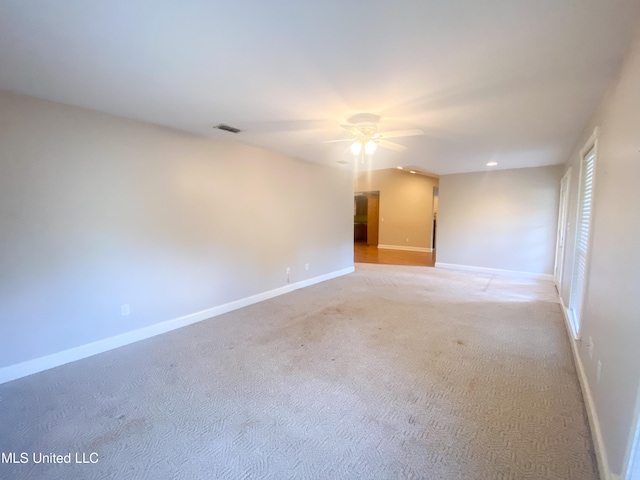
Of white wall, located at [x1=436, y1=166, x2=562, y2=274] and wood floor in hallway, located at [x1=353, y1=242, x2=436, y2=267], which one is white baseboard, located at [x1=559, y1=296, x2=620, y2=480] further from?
wood floor in hallway, located at [x1=353, y1=242, x2=436, y2=267]

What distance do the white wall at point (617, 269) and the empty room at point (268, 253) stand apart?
1.0 inches

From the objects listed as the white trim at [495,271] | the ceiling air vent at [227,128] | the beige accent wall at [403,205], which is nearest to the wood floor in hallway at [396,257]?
the white trim at [495,271]

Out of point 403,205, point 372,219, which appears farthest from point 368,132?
point 372,219

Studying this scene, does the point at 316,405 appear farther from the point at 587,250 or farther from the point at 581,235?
the point at 581,235

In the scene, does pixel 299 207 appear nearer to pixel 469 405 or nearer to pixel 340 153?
pixel 340 153

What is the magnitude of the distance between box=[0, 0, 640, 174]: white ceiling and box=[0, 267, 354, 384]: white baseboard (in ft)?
7.29

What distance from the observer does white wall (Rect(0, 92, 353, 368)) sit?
7.97ft

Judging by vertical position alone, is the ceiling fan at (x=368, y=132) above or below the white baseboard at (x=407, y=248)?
above

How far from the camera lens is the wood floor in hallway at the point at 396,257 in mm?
7951

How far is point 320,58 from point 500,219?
6.06 meters

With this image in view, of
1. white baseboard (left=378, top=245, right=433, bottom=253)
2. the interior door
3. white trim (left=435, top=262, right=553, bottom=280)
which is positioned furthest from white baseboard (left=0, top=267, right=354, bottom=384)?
the interior door

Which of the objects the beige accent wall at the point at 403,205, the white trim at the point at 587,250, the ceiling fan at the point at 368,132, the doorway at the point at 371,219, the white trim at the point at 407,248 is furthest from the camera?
the doorway at the point at 371,219

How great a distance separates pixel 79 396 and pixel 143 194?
1.89 metres

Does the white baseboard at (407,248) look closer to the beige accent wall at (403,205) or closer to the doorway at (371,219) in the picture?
the beige accent wall at (403,205)
